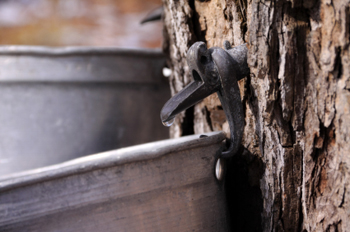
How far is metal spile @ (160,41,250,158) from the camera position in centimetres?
47

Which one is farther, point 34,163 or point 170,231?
point 34,163

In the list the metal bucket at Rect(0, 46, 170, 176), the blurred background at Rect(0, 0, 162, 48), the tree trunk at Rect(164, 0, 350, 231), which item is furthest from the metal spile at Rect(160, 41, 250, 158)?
the blurred background at Rect(0, 0, 162, 48)

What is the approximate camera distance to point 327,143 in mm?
456

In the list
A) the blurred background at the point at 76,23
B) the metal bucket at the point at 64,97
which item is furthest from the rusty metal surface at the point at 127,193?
the blurred background at the point at 76,23

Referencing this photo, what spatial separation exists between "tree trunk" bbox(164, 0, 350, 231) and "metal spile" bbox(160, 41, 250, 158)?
28mm

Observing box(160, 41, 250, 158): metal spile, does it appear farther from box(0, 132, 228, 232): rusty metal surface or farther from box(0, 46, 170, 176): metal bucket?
box(0, 46, 170, 176): metal bucket

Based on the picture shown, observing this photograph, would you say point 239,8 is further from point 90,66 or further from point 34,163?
point 34,163

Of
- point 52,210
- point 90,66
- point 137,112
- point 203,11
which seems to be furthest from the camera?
point 137,112

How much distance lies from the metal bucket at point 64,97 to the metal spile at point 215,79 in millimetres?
549

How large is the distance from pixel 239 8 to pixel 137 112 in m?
0.61

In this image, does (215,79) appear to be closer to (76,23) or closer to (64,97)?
(64,97)

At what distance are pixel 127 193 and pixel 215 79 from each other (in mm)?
231

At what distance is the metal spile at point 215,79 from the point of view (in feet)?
1.54

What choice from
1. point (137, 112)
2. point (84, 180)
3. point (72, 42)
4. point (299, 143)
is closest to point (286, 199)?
point (299, 143)
